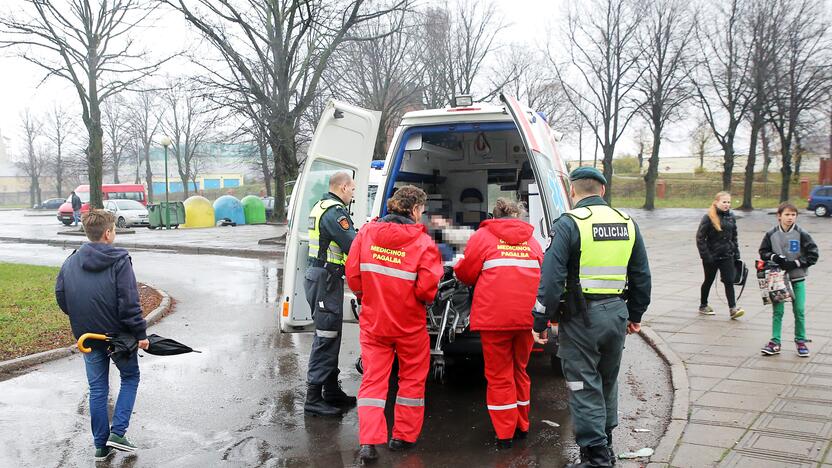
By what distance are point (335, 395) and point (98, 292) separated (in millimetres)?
2068

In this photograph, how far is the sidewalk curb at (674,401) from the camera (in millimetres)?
4254

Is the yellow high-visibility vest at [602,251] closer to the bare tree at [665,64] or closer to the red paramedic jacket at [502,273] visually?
the red paramedic jacket at [502,273]

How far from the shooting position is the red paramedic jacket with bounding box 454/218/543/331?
4.36 metres

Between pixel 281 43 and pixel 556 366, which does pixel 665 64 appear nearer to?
pixel 281 43

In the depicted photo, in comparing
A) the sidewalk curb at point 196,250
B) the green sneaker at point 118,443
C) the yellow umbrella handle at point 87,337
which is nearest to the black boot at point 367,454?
the green sneaker at point 118,443

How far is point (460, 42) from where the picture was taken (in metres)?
33.2

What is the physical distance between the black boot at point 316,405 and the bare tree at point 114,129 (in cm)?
5254

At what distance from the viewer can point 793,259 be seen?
20.9 ft

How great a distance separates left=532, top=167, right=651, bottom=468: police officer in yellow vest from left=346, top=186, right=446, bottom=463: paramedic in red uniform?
821mm

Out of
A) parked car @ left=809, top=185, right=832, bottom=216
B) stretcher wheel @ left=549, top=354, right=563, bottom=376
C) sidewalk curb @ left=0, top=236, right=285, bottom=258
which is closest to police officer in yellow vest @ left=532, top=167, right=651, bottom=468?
stretcher wheel @ left=549, top=354, right=563, bottom=376

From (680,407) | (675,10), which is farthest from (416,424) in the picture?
(675,10)

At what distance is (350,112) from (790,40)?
38.8 meters

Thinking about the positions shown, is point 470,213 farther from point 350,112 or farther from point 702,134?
point 702,134

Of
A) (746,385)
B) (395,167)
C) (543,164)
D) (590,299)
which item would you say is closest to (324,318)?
(395,167)
